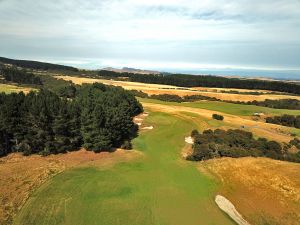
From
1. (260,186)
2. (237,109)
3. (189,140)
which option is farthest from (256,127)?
(260,186)

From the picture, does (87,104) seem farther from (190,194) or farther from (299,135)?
(299,135)

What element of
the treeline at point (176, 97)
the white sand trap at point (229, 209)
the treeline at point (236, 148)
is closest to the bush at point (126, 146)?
the treeline at point (236, 148)

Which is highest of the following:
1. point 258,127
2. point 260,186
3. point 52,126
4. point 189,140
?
point 52,126

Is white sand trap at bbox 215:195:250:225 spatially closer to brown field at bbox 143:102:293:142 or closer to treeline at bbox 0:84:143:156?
treeline at bbox 0:84:143:156

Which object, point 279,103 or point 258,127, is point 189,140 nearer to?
point 258,127

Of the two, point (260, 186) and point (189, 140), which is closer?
point (260, 186)

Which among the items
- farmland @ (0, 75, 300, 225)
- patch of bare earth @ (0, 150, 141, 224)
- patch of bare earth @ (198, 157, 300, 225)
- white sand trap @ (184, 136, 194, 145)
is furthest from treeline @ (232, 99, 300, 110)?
patch of bare earth @ (0, 150, 141, 224)
